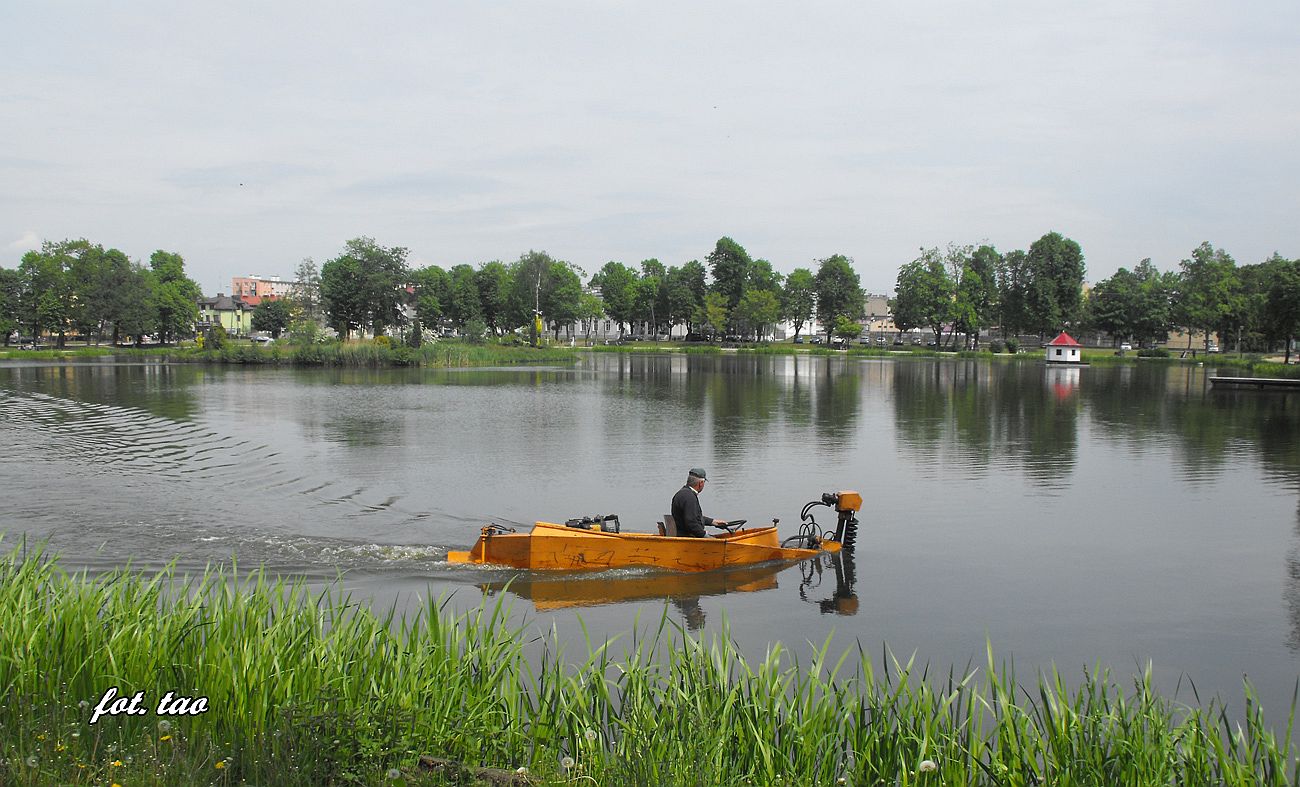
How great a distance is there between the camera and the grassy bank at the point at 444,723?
552cm

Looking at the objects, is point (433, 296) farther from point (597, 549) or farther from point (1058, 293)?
point (597, 549)

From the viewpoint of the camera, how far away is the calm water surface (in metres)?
12.7

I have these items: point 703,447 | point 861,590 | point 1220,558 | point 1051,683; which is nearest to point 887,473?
point 703,447

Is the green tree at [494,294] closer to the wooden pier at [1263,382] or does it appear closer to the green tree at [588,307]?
the green tree at [588,307]

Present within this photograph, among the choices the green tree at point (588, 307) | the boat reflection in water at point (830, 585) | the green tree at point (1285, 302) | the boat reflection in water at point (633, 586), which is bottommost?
the boat reflection in water at point (830, 585)

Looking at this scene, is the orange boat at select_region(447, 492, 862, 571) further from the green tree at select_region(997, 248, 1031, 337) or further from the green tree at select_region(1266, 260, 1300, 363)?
the green tree at select_region(997, 248, 1031, 337)

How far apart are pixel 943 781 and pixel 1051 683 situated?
5.33 meters

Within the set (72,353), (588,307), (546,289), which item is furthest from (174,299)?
(588,307)

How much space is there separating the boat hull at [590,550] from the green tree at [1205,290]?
3999 inches

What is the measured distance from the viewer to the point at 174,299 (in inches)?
4668

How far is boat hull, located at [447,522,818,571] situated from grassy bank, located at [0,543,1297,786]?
6.68m

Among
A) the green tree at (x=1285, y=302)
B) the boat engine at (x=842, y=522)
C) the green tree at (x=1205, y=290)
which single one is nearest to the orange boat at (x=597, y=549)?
Result: the boat engine at (x=842, y=522)

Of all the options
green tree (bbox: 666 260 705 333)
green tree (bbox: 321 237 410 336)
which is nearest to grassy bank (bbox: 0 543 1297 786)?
green tree (bbox: 321 237 410 336)

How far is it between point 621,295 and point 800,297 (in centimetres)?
2848
